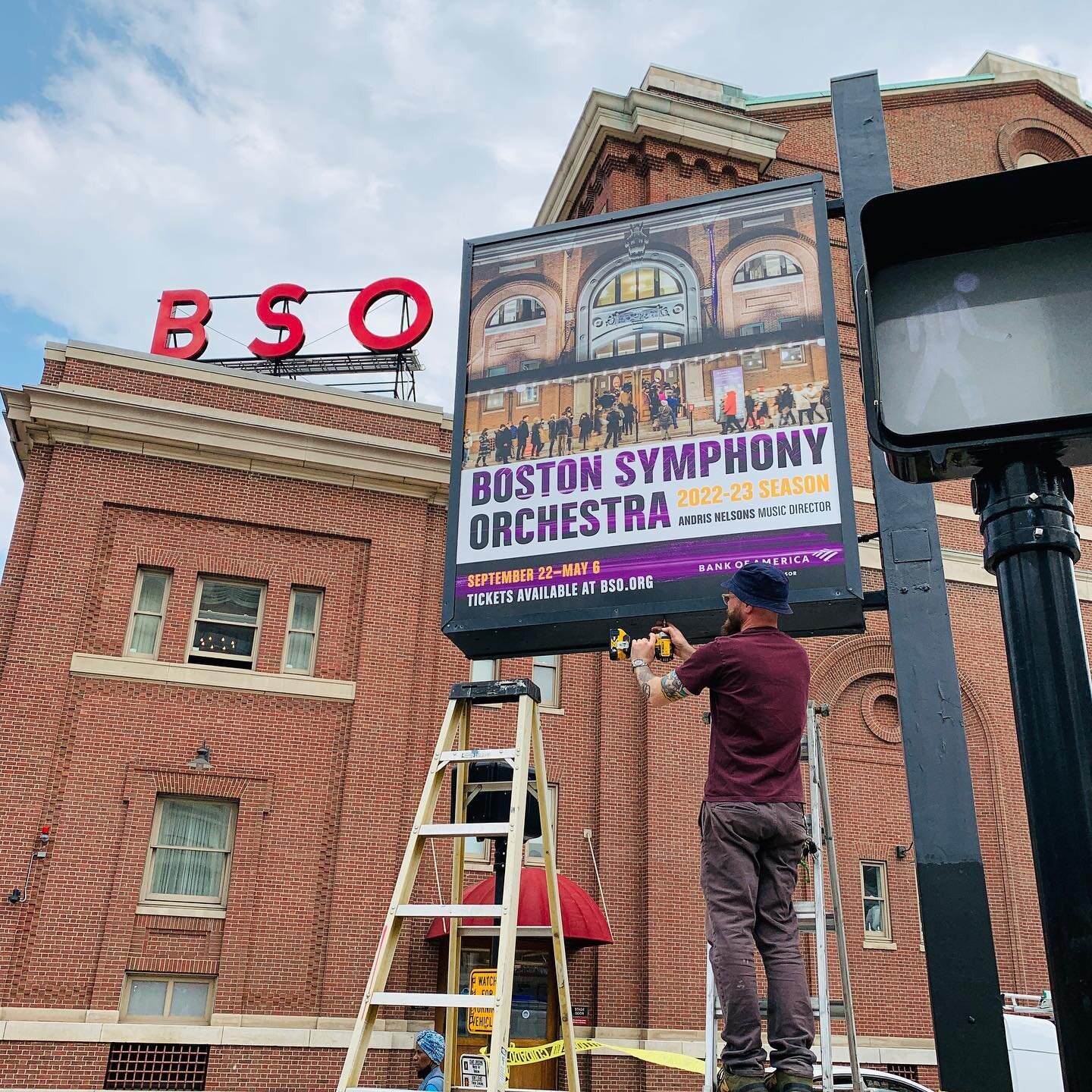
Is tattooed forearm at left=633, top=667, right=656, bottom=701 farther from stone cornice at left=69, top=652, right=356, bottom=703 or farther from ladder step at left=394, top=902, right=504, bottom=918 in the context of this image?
stone cornice at left=69, top=652, right=356, bottom=703

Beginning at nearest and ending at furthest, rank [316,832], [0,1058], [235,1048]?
1. [0,1058]
2. [235,1048]
3. [316,832]

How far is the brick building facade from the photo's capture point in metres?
16.2

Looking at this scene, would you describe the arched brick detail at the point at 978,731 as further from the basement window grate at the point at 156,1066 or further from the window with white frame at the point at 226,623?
the basement window grate at the point at 156,1066

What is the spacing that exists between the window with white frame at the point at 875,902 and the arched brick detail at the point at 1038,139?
16.9 m

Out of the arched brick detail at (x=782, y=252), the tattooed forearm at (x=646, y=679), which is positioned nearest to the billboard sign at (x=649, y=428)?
the arched brick detail at (x=782, y=252)

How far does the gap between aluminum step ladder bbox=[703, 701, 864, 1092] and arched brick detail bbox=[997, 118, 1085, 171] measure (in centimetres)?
2337

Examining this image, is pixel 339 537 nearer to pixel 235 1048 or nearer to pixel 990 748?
pixel 235 1048

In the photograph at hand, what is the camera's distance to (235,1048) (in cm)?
1599

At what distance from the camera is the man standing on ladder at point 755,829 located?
3922mm

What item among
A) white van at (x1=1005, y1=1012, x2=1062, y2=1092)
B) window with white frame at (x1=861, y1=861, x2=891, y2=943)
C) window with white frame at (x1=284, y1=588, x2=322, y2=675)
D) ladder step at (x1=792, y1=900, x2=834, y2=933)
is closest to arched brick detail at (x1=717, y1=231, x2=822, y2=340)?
ladder step at (x1=792, y1=900, x2=834, y2=933)

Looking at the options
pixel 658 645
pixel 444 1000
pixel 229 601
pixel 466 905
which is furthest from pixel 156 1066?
pixel 658 645

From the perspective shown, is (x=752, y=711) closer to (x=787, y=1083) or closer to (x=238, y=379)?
(x=787, y=1083)

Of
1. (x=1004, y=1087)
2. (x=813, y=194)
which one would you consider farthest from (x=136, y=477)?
(x=1004, y=1087)

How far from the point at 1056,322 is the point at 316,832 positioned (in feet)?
55.1
